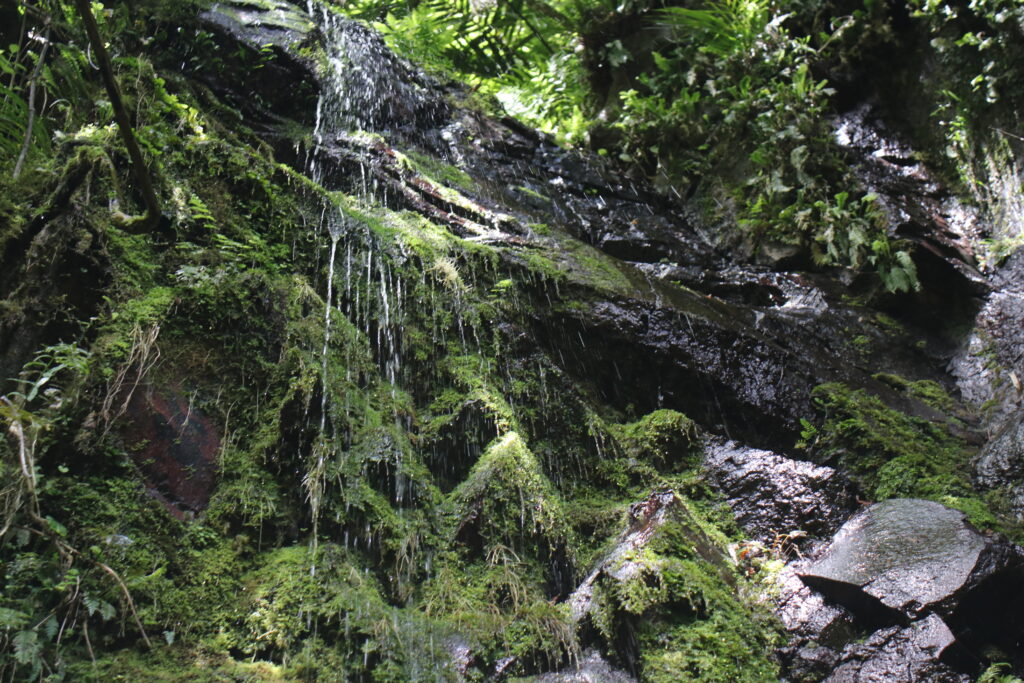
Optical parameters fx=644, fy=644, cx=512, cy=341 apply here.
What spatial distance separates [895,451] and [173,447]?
4.81m

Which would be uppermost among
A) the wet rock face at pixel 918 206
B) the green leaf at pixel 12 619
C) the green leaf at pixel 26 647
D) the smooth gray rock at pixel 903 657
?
the wet rock face at pixel 918 206

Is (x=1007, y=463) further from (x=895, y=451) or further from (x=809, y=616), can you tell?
(x=809, y=616)

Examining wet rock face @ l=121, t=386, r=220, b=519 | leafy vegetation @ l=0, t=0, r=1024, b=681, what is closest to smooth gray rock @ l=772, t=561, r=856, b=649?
leafy vegetation @ l=0, t=0, r=1024, b=681

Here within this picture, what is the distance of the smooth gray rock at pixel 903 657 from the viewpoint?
336 cm

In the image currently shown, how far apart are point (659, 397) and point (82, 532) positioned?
3.94 m

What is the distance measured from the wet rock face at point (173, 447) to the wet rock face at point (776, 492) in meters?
3.45

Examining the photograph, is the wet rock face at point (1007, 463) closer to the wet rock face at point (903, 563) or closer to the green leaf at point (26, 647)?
the wet rock face at point (903, 563)

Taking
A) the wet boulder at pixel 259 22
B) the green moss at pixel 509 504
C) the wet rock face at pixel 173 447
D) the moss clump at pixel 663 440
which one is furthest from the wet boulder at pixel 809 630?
the wet boulder at pixel 259 22

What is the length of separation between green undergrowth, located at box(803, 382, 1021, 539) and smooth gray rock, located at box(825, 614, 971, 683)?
1084 mm

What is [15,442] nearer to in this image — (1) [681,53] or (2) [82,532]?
(2) [82,532]

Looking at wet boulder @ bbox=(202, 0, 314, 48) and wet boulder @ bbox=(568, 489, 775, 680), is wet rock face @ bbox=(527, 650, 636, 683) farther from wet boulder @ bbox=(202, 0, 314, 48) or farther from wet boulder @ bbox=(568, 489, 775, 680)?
wet boulder @ bbox=(202, 0, 314, 48)

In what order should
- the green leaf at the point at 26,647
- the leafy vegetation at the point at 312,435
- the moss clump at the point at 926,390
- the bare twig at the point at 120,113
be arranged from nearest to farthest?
the bare twig at the point at 120,113
the green leaf at the point at 26,647
the leafy vegetation at the point at 312,435
the moss clump at the point at 926,390

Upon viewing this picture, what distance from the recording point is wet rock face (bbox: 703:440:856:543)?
4.46 m

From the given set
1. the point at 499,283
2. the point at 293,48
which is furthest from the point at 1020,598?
the point at 293,48
